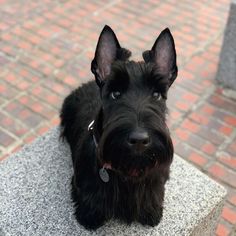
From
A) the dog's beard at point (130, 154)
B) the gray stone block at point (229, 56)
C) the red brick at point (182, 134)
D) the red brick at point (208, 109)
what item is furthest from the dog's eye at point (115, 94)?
the gray stone block at point (229, 56)

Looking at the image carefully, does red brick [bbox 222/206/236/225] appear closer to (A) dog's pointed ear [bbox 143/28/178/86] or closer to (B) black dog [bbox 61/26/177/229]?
(B) black dog [bbox 61/26/177/229]

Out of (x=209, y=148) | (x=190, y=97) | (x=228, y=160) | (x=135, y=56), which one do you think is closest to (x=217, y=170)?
(x=228, y=160)

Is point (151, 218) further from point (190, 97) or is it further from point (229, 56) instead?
point (229, 56)

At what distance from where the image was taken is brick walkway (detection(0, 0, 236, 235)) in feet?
14.9

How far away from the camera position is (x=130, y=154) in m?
2.37

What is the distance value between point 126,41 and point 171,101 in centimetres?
137

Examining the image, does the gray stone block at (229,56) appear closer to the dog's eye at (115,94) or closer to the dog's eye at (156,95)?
the dog's eye at (156,95)

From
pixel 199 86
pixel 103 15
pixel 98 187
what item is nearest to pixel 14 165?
pixel 98 187

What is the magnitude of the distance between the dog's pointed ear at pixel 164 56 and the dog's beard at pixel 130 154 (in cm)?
55

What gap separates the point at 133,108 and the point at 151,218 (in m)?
1.03

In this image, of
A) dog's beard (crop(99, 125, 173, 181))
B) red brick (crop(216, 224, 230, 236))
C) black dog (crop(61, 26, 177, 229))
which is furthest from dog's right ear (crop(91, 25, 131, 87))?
red brick (crop(216, 224, 230, 236))

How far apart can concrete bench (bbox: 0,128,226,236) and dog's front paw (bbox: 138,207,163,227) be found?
0.17 feet

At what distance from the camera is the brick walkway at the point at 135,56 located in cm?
455

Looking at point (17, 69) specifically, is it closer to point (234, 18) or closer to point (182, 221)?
point (234, 18)
